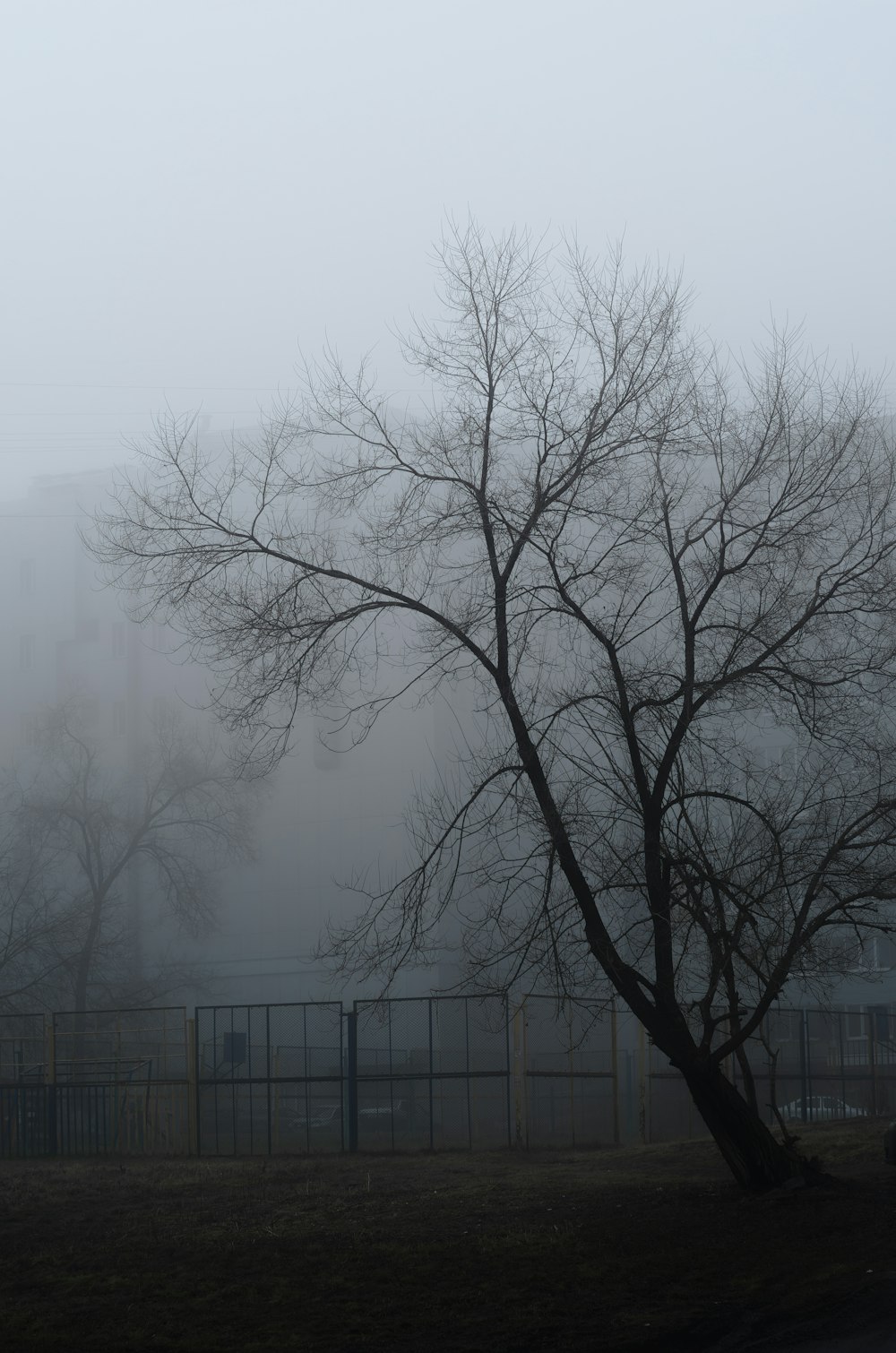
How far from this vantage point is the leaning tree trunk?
12812 mm

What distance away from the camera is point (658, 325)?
13.1 meters

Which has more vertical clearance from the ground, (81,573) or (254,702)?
(81,573)

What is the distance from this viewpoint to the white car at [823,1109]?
27.0 m

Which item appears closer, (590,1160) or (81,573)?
(590,1160)

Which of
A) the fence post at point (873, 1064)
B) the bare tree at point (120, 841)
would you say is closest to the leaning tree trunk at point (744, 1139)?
the fence post at point (873, 1064)

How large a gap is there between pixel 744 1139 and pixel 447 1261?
3654 mm

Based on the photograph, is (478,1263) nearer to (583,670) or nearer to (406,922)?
(406,922)

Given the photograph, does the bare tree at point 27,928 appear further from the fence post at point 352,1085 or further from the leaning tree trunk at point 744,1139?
the leaning tree trunk at point 744,1139

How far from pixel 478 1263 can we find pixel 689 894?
3.59 meters

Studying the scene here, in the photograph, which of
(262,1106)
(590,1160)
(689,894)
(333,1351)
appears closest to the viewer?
(333,1351)

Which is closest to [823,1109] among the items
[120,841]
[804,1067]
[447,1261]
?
[804,1067]

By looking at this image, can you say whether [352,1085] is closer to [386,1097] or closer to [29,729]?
[386,1097]

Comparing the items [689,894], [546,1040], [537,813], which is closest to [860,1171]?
[689,894]

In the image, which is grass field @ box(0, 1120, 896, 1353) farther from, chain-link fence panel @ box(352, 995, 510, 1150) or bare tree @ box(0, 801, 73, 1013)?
bare tree @ box(0, 801, 73, 1013)
